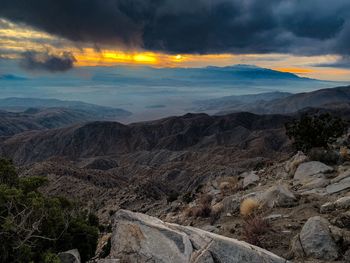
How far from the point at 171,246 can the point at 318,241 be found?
4.35 m

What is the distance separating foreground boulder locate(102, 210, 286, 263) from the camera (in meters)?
8.85

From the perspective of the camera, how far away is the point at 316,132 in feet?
87.5

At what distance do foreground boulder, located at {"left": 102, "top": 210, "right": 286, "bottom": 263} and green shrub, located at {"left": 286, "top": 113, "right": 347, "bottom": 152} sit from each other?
721 inches

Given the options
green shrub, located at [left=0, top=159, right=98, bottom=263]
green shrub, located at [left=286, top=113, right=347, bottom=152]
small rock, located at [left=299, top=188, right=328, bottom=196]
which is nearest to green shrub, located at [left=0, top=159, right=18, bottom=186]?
green shrub, located at [left=0, top=159, right=98, bottom=263]

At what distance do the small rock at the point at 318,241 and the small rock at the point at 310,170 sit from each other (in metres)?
8.63

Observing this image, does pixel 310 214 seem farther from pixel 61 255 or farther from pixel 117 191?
pixel 117 191

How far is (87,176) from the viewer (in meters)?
82.7

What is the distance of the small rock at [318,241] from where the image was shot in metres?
10.5

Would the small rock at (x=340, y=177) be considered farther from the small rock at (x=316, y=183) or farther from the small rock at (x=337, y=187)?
the small rock at (x=337, y=187)

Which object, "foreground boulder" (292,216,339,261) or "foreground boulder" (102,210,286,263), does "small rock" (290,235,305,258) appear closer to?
"foreground boulder" (292,216,339,261)

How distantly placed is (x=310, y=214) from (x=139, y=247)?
750cm

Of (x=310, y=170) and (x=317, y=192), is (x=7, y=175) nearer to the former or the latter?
(x=317, y=192)

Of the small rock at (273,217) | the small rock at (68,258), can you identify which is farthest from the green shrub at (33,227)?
the small rock at (273,217)

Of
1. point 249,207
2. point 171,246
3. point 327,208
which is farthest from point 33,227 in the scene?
point 327,208
